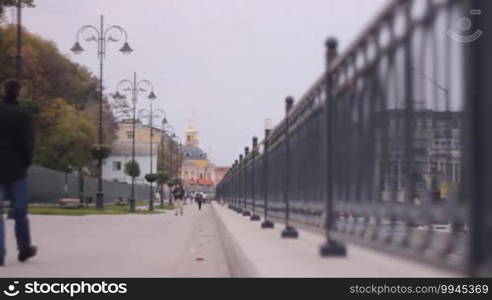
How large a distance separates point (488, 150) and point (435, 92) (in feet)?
3.04

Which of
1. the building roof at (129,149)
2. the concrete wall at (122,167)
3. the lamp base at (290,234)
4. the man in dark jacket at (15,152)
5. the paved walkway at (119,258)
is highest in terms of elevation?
the building roof at (129,149)

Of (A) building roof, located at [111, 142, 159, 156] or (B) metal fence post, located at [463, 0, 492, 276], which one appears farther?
(A) building roof, located at [111, 142, 159, 156]

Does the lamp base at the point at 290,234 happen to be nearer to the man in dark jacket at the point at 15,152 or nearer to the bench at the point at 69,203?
the man in dark jacket at the point at 15,152

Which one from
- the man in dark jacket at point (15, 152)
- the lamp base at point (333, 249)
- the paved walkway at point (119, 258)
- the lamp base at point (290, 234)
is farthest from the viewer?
the lamp base at point (290, 234)

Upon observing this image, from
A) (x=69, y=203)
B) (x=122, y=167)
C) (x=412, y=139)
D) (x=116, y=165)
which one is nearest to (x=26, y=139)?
(x=412, y=139)

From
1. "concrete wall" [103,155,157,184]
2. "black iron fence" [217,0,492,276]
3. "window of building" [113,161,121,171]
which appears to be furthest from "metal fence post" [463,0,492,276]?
"concrete wall" [103,155,157,184]

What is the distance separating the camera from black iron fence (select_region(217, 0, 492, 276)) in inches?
122

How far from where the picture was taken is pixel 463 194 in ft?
11.3

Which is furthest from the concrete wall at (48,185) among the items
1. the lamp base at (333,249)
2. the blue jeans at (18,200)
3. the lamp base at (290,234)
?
the lamp base at (333,249)

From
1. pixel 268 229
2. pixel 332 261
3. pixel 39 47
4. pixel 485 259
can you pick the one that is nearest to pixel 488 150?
pixel 485 259

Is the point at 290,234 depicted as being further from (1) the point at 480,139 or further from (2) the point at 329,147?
(1) the point at 480,139

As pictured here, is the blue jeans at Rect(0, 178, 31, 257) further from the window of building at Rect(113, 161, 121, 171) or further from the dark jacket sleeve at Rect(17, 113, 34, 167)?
the window of building at Rect(113, 161, 121, 171)

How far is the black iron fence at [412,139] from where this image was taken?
10.2ft

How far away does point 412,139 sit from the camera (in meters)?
4.32
